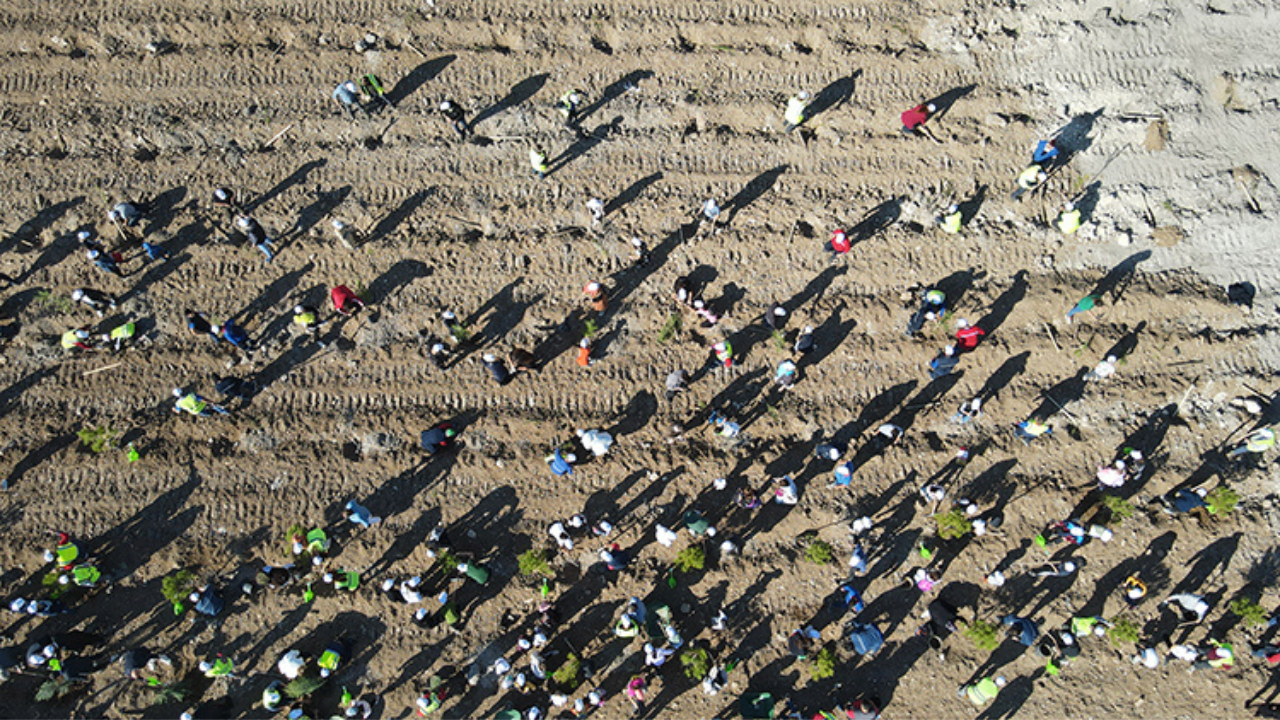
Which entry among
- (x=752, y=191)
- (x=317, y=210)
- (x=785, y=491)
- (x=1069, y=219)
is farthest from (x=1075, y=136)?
(x=317, y=210)

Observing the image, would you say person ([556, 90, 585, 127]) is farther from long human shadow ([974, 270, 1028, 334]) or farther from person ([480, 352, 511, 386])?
long human shadow ([974, 270, 1028, 334])

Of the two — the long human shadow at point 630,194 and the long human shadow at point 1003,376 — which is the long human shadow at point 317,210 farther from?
the long human shadow at point 1003,376

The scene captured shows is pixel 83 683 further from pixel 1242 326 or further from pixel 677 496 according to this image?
pixel 1242 326

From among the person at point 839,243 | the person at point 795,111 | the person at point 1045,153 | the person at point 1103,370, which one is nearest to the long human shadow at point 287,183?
the person at point 795,111

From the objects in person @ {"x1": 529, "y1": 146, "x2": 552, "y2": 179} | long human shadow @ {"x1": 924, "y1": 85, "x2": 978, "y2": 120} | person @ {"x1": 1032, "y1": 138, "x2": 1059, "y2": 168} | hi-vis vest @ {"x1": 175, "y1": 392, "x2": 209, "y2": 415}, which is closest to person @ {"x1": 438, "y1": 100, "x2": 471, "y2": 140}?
person @ {"x1": 529, "y1": 146, "x2": 552, "y2": 179}

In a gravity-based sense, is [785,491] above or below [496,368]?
below

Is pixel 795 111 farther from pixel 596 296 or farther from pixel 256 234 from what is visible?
pixel 256 234

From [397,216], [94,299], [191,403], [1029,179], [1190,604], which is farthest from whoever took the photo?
[397,216]
